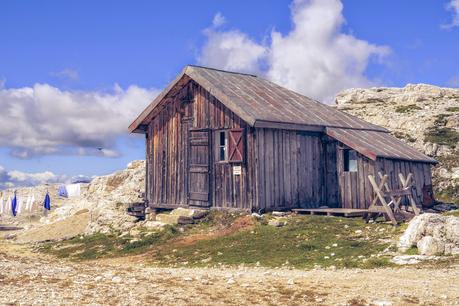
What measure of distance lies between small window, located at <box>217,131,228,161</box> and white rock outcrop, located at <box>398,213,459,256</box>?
11.0 meters

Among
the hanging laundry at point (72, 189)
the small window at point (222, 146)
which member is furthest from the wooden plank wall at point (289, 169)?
the hanging laundry at point (72, 189)

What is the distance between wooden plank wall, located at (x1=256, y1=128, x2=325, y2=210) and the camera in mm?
25406

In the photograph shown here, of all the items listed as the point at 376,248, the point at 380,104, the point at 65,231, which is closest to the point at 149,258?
the point at 376,248

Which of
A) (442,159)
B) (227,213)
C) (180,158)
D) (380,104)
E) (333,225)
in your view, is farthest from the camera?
(380,104)

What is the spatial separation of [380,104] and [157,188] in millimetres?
31126

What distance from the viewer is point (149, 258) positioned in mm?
20359

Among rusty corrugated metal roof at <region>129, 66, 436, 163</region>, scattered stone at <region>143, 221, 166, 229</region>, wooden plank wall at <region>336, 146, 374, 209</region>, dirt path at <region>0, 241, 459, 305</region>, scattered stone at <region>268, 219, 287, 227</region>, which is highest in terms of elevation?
rusty corrugated metal roof at <region>129, 66, 436, 163</region>

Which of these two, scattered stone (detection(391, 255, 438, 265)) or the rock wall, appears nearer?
scattered stone (detection(391, 255, 438, 265))

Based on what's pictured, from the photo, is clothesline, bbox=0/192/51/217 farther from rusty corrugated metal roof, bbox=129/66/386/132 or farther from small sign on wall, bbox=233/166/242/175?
small sign on wall, bbox=233/166/242/175

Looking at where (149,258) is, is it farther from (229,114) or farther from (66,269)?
(229,114)

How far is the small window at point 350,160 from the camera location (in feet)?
90.2

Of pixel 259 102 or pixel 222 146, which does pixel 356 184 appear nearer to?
pixel 259 102

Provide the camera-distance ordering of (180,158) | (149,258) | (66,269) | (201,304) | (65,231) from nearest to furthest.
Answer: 1. (201,304)
2. (66,269)
3. (149,258)
4. (180,158)
5. (65,231)

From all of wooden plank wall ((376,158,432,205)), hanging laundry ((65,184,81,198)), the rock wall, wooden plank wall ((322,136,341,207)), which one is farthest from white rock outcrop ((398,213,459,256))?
hanging laundry ((65,184,81,198))
